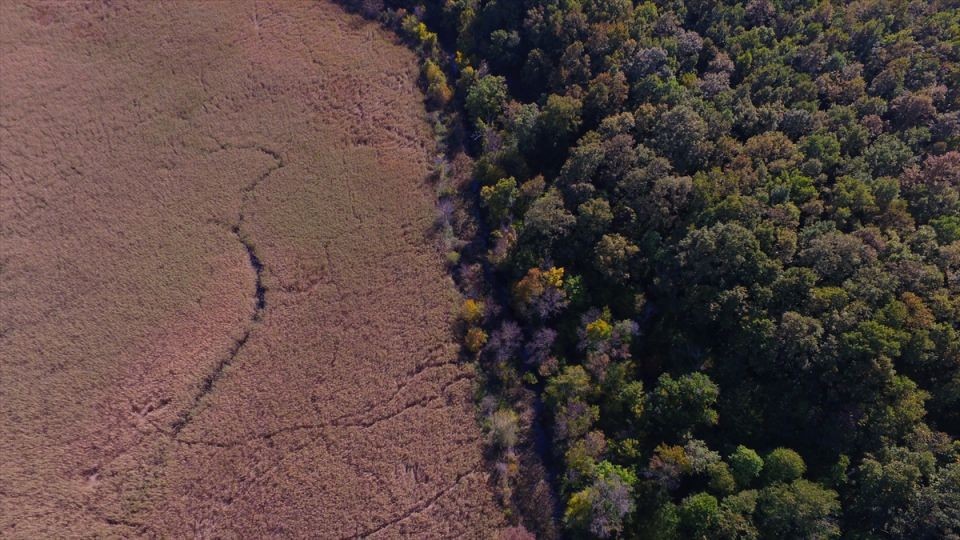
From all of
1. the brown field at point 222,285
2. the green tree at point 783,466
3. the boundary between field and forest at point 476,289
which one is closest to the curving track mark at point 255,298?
the brown field at point 222,285

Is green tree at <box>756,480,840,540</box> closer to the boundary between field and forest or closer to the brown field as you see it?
the boundary between field and forest

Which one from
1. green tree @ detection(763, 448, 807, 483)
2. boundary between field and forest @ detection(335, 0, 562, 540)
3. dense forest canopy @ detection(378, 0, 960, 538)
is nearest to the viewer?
dense forest canopy @ detection(378, 0, 960, 538)

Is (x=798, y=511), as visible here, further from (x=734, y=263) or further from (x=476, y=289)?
(x=476, y=289)

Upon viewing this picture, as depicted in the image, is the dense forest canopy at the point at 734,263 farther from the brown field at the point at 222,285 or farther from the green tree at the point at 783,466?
the brown field at the point at 222,285

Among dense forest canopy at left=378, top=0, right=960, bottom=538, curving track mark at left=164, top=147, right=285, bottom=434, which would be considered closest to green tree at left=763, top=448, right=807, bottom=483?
dense forest canopy at left=378, top=0, right=960, bottom=538

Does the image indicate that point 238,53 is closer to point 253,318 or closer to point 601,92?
point 253,318

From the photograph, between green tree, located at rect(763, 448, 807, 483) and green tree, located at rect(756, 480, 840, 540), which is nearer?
green tree, located at rect(756, 480, 840, 540)

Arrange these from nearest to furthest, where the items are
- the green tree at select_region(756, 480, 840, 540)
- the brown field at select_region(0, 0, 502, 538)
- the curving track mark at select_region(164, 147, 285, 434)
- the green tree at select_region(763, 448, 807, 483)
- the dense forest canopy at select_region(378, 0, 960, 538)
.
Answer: the green tree at select_region(756, 480, 840, 540) → the dense forest canopy at select_region(378, 0, 960, 538) → the green tree at select_region(763, 448, 807, 483) → the brown field at select_region(0, 0, 502, 538) → the curving track mark at select_region(164, 147, 285, 434)
